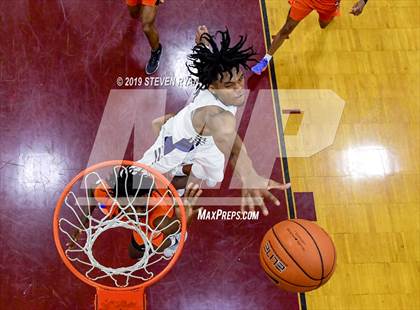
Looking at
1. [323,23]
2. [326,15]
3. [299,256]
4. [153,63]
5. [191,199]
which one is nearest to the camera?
[299,256]

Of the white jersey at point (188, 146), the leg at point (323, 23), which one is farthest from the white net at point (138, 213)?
the leg at point (323, 23)

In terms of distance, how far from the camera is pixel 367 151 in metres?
4.15

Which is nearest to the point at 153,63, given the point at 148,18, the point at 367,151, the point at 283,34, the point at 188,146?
the point at 148,18

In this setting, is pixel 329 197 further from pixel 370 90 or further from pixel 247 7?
pixel 247 7

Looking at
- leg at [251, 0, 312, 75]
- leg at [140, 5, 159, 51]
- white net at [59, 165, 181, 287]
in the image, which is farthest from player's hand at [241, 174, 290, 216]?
leg at [140, 5, 159, 51]

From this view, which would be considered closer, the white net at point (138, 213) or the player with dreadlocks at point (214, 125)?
the player with dreadlocks at point (214, 125)

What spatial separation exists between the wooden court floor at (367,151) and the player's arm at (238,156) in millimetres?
1069

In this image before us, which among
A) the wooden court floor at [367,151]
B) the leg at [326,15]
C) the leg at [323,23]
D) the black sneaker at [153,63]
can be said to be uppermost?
the leg at [326,15]

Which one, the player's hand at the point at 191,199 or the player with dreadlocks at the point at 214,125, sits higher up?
the player with dreadlocks at the point at 214,125

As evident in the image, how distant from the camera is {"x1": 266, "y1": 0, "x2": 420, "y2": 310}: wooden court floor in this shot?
3.66m

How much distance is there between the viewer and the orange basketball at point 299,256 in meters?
2.99

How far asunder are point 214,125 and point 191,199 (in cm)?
98

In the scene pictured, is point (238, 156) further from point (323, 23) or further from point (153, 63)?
point (323, 23)

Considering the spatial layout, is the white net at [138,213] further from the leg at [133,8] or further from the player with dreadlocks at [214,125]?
the leg at [133,8]
